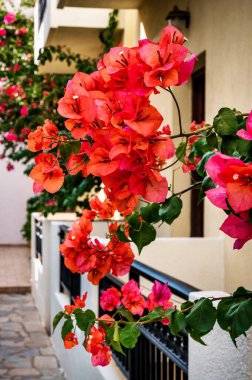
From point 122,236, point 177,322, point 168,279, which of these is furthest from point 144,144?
point 168,279

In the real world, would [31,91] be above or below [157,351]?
above

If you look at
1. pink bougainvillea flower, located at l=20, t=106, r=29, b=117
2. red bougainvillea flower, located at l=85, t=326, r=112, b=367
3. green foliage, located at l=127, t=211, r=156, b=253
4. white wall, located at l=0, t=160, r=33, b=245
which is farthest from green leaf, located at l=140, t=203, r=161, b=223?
white wall, located at l=0, t=160, r=33, b=245

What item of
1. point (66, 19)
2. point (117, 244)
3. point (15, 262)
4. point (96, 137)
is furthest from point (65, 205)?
point (15, 262)

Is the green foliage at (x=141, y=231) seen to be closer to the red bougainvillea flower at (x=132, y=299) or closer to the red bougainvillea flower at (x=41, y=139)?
the red bougainvillea flower at (x=41, y=139)

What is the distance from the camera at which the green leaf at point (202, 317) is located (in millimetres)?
1786

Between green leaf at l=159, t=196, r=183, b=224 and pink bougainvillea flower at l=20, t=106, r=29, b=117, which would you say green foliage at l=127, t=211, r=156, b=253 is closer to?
green leaf at l=159, t=196, r=183, b=224

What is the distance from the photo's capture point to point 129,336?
79.7 inches

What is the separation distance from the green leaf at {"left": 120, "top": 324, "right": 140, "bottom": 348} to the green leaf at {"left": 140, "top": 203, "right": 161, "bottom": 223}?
0.93ft

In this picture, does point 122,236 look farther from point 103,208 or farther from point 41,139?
point 41,139

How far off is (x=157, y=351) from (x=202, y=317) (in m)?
2.43

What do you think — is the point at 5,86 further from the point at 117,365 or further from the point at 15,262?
the point at 117,365

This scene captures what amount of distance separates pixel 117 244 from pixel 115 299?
1.54 feet

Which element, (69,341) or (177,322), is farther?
(69,341)

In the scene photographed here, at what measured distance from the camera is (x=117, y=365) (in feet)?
17.6
